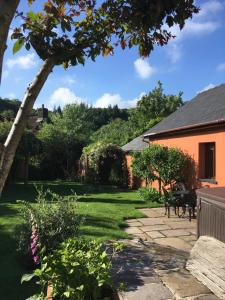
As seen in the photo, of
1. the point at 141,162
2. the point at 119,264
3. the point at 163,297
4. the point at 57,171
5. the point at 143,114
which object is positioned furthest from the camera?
the point at 143,114

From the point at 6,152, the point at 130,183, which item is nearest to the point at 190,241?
the point at 6,152

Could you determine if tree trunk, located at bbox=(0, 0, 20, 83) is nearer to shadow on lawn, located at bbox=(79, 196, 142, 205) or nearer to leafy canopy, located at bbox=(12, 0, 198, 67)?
leafy canopy, located at bbox=(12, 0, 198, 67)

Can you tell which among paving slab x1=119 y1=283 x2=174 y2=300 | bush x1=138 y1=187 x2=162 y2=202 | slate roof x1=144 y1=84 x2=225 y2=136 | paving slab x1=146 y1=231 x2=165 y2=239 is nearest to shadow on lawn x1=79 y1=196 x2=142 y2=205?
bush x1=138 y1=187 x2=162 y2=202

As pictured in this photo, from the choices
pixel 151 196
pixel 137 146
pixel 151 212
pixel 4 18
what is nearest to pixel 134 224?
pixel 151 212

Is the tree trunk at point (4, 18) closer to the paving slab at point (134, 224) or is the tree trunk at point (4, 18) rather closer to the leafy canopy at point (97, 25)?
the leafy canopy at point (97, 25)

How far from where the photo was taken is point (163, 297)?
412 centimetres

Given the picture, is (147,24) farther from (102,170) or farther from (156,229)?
(102,170)

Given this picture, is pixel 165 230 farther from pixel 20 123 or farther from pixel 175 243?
pixel 20 123

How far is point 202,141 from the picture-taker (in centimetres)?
1233

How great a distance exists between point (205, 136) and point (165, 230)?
13.8 feet

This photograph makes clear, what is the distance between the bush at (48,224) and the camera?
5.96 m

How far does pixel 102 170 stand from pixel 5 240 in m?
13.9

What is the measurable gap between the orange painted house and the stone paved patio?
76.9 inches

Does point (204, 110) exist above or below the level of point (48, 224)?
above
